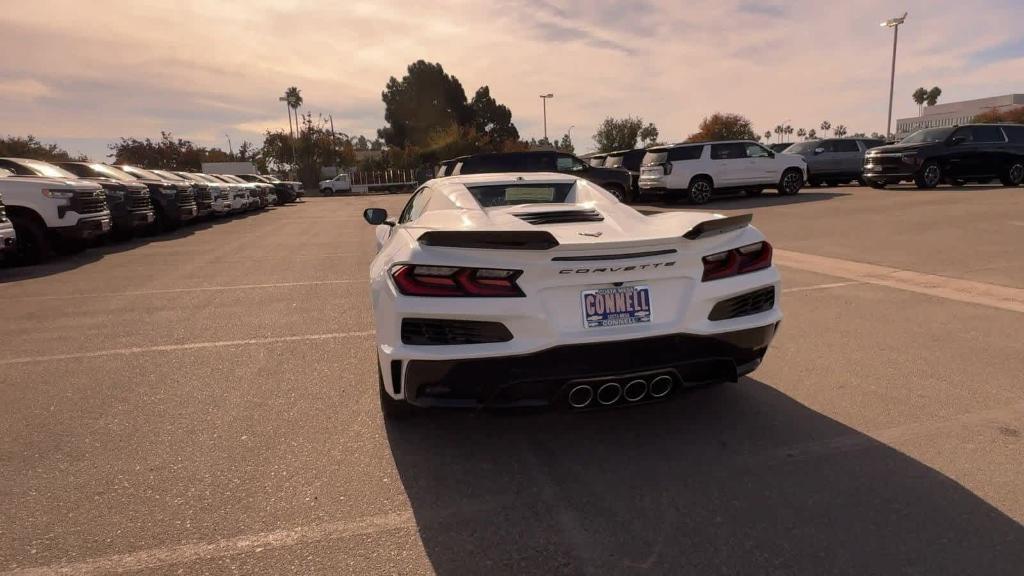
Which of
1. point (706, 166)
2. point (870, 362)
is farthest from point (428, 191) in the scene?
point (706, 166)

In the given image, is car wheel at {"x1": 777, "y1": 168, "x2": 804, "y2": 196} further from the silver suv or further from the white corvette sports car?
the white corvette sports car

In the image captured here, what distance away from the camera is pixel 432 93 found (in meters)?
76.0

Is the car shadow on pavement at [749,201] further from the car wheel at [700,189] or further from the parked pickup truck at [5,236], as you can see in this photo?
the parked pickup truck at [5,236]

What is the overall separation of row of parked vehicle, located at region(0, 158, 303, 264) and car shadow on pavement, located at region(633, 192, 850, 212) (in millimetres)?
12398

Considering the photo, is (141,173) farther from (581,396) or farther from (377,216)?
(581,396)

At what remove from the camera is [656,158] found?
59.3ft

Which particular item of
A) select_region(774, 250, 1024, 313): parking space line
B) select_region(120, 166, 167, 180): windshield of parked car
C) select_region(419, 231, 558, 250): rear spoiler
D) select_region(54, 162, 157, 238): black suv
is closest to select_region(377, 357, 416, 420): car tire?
select_region(419, 231, 558, 250): rear spoiler

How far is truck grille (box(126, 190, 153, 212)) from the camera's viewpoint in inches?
533

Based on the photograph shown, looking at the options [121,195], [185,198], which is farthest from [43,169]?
[185,198]

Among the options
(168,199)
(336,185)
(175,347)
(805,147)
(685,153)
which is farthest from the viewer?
(336,185)

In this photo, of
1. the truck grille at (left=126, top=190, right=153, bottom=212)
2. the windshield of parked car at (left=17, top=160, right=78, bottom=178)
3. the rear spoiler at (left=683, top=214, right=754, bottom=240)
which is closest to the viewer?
the rear spoiler at (left=683, top=214, right=754, bottom=240)

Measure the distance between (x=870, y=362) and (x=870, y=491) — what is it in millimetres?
1924

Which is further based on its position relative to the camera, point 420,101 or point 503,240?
point 420,101

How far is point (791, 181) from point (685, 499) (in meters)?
18.4
